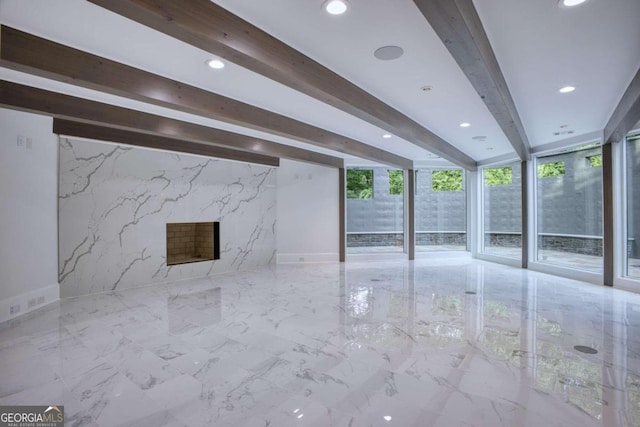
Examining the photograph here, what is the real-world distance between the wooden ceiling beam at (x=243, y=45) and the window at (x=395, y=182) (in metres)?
A: 5.30

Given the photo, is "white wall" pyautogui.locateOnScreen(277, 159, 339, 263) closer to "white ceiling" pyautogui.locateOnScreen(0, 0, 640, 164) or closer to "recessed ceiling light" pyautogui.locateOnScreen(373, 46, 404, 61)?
"white ceiling" pyautogui.locateOnScreen(0, 0, 640, 164)

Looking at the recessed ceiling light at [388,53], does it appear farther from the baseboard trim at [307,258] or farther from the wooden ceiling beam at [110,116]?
the baseboard trim at [307,258]

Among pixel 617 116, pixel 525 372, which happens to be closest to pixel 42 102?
pixel 525 372

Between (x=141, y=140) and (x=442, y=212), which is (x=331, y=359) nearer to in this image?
(x=141, y=140)

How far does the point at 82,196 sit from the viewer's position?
4.97 m

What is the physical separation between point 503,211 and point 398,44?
685 centimetres

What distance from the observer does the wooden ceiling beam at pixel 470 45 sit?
6.77 ft

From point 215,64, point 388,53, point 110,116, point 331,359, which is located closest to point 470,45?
point 388,53

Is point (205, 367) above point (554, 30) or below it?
below

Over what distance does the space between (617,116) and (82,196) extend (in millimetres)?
7703

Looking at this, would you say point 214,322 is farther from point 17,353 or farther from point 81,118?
point 81,118

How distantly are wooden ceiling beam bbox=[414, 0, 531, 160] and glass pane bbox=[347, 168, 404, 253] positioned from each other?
16.4 feet

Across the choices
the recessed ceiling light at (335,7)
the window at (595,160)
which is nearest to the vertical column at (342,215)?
the window at (595,160)

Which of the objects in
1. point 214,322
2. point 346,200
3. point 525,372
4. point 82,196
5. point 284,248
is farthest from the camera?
point 346,200
